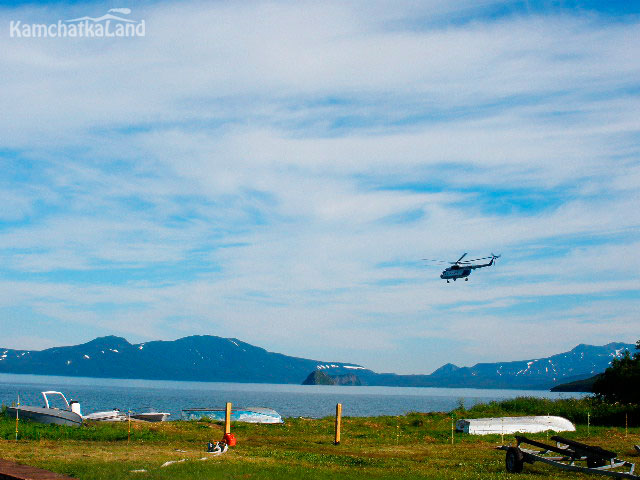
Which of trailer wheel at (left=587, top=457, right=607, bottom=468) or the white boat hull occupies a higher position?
trailer wheel at (left=587, top=457, right=607, bottom=468)

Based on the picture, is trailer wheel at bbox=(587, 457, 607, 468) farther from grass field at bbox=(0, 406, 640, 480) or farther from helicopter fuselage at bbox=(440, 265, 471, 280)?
helicopter fuselage at bbox=(440, 265, 471, 280)

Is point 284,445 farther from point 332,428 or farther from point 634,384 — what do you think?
point 634,384

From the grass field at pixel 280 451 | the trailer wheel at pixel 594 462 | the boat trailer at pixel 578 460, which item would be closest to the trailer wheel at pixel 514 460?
the boat trailer at pixel 578 460

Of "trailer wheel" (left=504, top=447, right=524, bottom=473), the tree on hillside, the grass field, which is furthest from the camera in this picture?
the tree on hillside

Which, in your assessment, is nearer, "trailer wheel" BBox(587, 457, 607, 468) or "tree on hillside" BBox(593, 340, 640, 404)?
"trailer wheel" BBox(587, 457, 607, 468)

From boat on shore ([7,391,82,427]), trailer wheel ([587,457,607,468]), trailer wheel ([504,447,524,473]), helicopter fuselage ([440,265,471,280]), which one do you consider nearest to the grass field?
trailer wheel ([504,447,524,473])

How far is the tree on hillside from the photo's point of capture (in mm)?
57375

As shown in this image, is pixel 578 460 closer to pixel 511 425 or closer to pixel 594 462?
pixel 594 462

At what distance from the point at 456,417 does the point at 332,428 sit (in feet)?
39.7

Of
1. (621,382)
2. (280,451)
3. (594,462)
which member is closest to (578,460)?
(594,462)

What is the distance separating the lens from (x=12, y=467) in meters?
19.9

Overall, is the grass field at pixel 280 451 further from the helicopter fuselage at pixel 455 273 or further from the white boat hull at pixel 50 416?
the helicopter fuselage at pixel 455 273

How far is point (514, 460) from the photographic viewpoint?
2312cm

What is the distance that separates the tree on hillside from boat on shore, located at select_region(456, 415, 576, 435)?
55.3 feet
